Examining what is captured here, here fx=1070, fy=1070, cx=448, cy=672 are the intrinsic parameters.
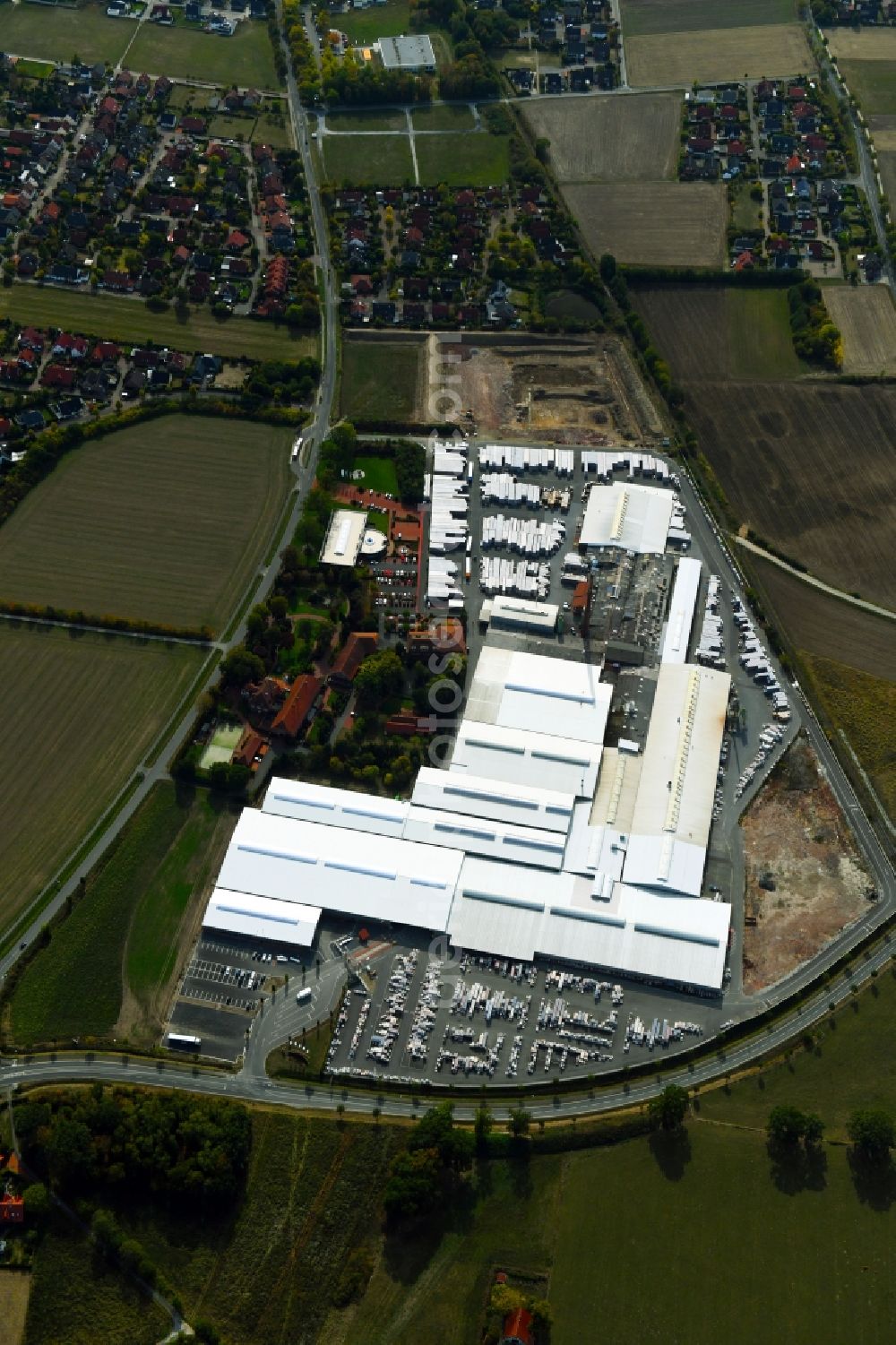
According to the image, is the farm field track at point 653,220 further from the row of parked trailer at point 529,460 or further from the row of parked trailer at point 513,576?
the row of parked trailer at point 513,576

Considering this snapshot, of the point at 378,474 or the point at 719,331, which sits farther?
the point at 719,331

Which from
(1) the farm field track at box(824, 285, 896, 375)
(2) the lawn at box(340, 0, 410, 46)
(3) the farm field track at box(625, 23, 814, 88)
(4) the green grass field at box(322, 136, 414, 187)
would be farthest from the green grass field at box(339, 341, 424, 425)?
(3) the farm field track at box(625, 23, 814, 88)

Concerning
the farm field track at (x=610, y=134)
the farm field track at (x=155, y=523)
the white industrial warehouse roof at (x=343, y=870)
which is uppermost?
the farm field track at (x=610, y=134)

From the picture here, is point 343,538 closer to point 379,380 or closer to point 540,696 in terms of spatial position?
point 379,380

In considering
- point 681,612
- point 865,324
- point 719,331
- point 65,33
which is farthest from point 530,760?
point 65,33

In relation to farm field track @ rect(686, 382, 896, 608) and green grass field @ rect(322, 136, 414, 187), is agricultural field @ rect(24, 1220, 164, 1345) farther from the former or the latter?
green grass field @ rect(322, 136, 414, 187)

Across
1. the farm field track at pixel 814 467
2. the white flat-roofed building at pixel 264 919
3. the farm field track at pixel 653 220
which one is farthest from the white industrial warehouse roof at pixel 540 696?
the farm field track at pixel 653 220

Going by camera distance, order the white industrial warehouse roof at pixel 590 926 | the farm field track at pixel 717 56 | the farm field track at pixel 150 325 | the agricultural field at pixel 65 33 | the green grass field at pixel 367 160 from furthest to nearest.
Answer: the agricultural field at pixel 65 33 < the farm field track at pixel 717 56 < the green grass field at pixel 367 160 < the farm field track at pixel 150 325 < the white industrial warehouse roof at pixel 590 926
